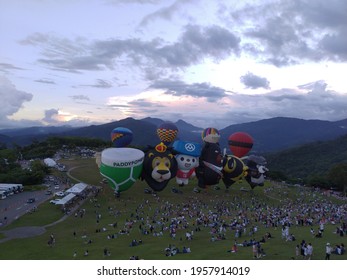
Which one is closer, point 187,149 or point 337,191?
point 187,149

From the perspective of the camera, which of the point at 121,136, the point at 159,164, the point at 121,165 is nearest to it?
the point at 121,165

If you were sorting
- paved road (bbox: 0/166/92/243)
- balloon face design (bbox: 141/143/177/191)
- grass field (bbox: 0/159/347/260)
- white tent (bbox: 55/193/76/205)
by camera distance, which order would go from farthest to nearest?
balloon face design (bbox: 141/143/177/191)
white tent (bbox: 55/193/76/205)
paved road (bbox: 0/166/92/243)
grass field (bbox: 0/159/347/260)

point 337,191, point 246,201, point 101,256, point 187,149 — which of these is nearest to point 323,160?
point 337,191

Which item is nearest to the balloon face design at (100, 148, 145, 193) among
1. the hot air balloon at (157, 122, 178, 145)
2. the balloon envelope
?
the hot air balloon at (157, 122, 178, 145)

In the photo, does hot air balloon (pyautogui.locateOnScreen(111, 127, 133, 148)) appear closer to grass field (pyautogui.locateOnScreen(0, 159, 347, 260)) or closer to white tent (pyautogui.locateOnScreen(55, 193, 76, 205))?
grass field (pyautogui.locateOnScreen(0, 159, 347, 260))

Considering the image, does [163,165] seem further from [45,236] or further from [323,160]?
[323,160]

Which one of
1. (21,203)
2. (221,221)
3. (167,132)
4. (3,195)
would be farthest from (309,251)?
(3,195)

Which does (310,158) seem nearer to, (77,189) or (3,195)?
(77,189)
